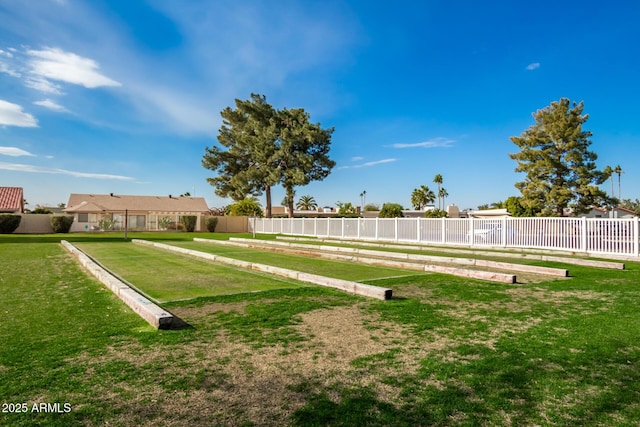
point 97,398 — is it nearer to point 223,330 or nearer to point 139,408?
point 139,408

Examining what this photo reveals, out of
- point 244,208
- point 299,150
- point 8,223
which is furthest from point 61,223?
point 299,150

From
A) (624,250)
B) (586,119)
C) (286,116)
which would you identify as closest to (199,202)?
(286,116)

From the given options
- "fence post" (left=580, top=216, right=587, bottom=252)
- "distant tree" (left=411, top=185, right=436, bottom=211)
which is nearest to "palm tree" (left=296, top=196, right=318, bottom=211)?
"distant tree" (left=411, top=185, right=436, bottom=211)

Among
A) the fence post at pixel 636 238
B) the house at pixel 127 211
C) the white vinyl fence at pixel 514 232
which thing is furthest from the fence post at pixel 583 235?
the house at pixel 127 211

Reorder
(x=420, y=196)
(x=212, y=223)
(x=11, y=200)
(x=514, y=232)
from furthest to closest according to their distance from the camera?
(x=420, y=196)
(x=212, y=223)
(x=11, y=200)
(x=514, y=232)

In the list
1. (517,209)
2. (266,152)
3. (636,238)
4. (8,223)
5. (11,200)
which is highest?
(266,152)

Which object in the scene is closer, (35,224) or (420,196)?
(35,224)

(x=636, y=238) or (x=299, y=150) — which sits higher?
(x=299, y=150)

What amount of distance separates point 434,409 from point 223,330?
2.73 m

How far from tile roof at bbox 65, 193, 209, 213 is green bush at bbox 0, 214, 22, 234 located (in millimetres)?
15195

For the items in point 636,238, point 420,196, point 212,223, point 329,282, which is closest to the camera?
point 329,282

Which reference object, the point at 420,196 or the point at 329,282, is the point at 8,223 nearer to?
the point at 329,282

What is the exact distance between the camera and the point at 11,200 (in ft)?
127

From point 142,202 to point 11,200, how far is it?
16014 mm
